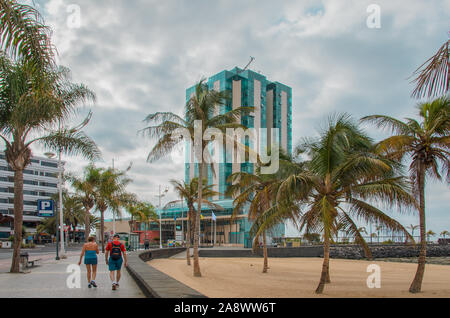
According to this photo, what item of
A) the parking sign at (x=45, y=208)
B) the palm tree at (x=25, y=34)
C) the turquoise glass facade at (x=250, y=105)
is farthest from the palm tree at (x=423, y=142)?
the turquoise glass facade at (x=250, y=105)

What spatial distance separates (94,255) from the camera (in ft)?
37.2

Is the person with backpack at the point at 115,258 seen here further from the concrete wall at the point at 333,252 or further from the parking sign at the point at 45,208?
the concrete wall at the point at 333,252

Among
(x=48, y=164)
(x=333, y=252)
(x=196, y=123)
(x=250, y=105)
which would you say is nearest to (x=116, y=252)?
(x=196, y=123)

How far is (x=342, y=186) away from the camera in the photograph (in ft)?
48.4

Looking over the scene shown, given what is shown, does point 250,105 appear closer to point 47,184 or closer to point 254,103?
point 254,103

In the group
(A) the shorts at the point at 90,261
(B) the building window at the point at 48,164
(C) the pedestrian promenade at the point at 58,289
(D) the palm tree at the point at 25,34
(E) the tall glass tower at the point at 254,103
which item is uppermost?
(E) the tall glass tower at the point at 254,103

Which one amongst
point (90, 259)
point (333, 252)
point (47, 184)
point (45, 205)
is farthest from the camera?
point (47, 184)

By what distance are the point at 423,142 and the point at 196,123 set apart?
10089 millimetres

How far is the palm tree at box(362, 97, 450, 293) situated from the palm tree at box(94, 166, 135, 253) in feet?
90.2

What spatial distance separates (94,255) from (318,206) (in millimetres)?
7669

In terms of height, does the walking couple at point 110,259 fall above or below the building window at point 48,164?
below

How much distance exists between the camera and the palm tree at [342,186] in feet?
45.5

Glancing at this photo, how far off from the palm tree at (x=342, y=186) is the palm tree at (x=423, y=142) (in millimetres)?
576

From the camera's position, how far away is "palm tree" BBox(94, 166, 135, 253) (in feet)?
120
